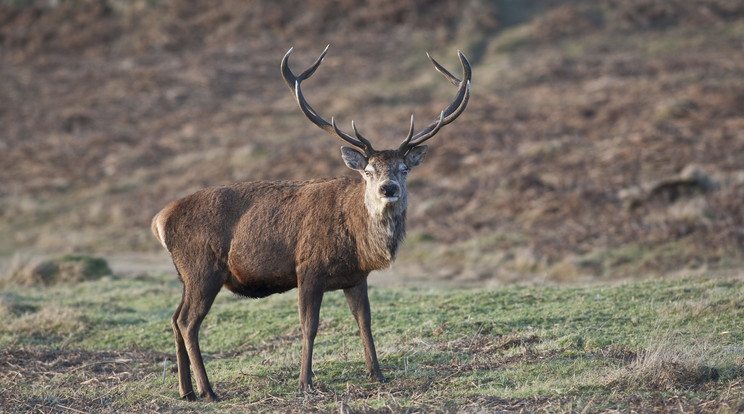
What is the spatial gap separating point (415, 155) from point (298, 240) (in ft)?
5.46

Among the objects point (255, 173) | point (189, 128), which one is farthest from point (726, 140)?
point (189, 128)

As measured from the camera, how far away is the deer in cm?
854

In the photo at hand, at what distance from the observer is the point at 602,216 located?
20.0 m

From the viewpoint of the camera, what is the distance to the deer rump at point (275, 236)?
859 centimetres

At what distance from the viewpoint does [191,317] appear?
28.7 ft

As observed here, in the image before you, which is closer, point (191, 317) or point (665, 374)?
point (665, 374)

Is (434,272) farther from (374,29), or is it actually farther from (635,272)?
(374,29)

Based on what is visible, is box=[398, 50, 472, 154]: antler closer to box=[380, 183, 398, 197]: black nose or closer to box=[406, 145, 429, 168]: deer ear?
box=[406, 145, 429, 168]: deer ear

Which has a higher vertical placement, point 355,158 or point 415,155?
point 355,158

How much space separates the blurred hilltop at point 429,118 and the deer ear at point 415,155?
26.9 feet

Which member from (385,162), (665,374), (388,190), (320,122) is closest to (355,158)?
(385,162)

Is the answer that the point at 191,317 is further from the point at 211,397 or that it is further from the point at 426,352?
the point at 426,352

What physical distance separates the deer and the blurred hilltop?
870 centimetres

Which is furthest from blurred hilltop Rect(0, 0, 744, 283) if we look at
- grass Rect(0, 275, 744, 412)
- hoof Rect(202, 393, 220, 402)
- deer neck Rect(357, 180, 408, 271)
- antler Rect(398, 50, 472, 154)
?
hoof Rect(202, 393, 220, 402)
